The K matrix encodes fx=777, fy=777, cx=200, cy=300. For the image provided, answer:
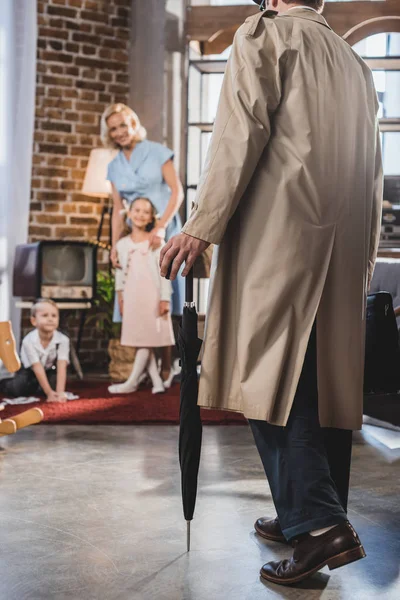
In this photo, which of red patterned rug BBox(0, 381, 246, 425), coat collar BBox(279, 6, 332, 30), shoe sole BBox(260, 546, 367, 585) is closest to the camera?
shoe sole BBox(260, 546, 367, 585)

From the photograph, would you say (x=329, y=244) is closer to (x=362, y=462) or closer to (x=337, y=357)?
(x=337, y=357)

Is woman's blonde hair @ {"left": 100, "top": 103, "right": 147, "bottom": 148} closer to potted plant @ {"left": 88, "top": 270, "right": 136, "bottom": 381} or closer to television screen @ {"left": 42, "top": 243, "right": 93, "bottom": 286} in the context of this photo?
television screen @ {"left": 42, "top": 243, "right": 93, "bottom": 286}

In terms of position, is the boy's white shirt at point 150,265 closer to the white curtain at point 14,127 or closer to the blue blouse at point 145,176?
the blue blouse at point 145,176

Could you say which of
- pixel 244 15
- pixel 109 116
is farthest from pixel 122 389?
pixel 244 15

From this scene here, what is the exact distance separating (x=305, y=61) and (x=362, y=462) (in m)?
1.74

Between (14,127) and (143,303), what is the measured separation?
64.9 inches

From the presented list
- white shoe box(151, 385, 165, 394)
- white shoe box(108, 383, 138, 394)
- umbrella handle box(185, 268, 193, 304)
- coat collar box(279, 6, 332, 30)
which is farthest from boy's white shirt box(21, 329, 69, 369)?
coat collar box(279, 6, 332, 30)

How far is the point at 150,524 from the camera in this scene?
2.20 meters

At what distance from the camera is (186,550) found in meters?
1.99

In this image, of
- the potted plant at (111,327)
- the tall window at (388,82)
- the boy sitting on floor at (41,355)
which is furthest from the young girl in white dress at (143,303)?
the tall window at (388,82)

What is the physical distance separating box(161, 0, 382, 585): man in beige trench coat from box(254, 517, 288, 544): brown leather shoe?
0.80ft

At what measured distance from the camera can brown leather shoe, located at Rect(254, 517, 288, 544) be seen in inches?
81.6

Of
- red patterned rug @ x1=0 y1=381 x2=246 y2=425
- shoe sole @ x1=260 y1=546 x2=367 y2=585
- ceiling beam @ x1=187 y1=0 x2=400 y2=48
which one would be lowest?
red patterned rug @ x1=0 y1=381 x2=246 y2=425

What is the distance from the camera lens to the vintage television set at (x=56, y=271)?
5.05 meters
